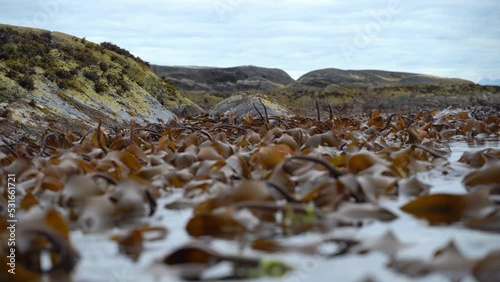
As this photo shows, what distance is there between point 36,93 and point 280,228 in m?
6.33

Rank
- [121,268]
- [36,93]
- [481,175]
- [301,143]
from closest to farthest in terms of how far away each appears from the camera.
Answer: [121,268] → [481,175] → [301,143] → [36,93]

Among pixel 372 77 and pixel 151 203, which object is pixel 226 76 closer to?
pixel 372 77

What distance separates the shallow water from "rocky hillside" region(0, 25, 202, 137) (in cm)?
438

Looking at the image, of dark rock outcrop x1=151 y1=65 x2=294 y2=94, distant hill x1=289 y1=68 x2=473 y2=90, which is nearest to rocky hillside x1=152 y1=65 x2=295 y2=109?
dark rock outcrop x1=151 y1=65 x2=294 y2=94

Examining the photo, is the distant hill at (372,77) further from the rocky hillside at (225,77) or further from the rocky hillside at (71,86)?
the rocky hillside at (71,86)

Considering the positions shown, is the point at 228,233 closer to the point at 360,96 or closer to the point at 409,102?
the point at 409,102

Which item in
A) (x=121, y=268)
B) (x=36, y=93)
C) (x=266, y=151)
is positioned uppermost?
(x=36, y=93)

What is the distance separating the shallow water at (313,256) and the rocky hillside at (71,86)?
4.38 meters

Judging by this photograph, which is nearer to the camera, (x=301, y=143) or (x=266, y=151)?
(x=266, y=151)

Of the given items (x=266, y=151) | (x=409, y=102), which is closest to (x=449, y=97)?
(x=409, y=102)

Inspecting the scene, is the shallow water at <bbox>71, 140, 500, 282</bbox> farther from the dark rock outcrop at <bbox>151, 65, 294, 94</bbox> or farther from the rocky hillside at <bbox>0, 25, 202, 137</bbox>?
the dark rock outcrop at <bbox>151, 65, 294, 94</bbox>

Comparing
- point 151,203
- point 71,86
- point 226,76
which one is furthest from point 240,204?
point 226,76

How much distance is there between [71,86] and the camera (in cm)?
866

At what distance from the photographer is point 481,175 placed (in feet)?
7.81
